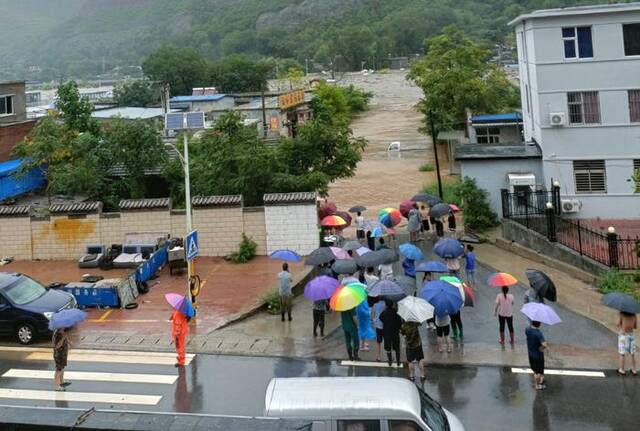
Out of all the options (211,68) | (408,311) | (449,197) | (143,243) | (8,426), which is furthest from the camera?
(211,68)

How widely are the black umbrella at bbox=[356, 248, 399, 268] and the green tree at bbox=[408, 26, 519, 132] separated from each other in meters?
28.7

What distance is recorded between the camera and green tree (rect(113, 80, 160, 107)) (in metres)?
92.4

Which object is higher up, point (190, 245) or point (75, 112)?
point (75, 112)

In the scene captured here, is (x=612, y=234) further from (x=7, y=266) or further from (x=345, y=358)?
(x=7, y=266)

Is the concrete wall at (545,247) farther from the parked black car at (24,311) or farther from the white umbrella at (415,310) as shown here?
the parked black car at (24,311)

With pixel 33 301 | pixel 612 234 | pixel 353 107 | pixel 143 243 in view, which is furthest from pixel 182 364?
pixel 353 107

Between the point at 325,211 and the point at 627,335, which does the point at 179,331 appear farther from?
the point at 325,211

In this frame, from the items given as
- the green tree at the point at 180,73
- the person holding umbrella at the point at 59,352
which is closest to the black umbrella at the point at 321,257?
the person holding umbrella at the point at 59,352

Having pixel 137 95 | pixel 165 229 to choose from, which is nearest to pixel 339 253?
pixel 165 229

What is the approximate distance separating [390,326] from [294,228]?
10220 millimetres

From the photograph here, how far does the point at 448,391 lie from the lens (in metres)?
12.5

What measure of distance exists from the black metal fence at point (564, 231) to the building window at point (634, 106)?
4.35 metres

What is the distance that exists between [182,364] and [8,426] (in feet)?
20.5

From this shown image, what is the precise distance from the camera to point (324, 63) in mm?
184125
